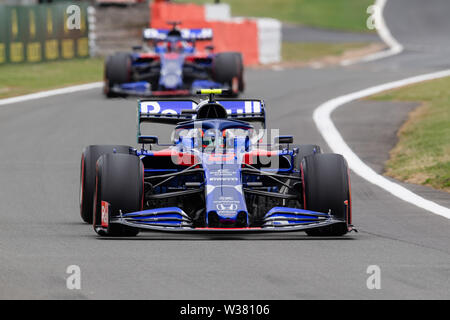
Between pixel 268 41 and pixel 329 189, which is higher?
pixel 268 41

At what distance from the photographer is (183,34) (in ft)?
99.3

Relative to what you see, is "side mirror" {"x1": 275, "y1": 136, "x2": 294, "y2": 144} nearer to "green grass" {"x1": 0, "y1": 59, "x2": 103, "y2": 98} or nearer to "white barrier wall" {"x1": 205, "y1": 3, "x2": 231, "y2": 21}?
"green grass" {"x1": 0, "y1": 59, "x2": 103, "y2": 98}

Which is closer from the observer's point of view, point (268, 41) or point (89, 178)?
point (89, 178)

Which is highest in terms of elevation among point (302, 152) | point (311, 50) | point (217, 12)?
point (217, 12)

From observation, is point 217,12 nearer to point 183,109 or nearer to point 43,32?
point 43,32

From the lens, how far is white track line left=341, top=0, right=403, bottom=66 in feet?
136

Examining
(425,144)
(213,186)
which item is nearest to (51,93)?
(425,144)

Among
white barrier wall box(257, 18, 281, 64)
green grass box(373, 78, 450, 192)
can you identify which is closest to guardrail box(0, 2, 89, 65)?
white barrier wall box(257, 18, 281, 64)

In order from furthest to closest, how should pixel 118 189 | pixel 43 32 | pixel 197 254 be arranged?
1. pixel 43 32
2. pixel 118 189
3. pixel 197 254

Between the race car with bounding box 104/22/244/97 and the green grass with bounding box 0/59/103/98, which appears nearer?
the race car with bounding box 104/22/244/97

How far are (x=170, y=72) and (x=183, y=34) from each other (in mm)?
2720

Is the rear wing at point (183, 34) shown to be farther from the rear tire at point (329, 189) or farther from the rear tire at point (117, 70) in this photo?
the rear tire at point (329, 189)

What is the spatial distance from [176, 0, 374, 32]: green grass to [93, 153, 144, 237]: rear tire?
47.6m

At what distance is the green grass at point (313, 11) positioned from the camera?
6203 cm
